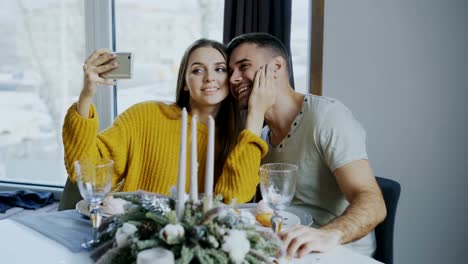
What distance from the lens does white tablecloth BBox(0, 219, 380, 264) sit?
1.19 metres

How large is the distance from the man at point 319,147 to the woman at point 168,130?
76 millimetres

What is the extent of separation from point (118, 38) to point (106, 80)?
55.4 inches

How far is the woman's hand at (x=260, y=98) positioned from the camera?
6.06 feet

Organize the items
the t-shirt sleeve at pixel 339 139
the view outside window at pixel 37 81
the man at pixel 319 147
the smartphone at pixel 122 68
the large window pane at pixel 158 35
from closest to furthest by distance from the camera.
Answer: the man at pixel 319 147 < the t-shirt sleeve at pixel 339 139 < the smartphone at pixel 122 68 < the large window pane at pixel 158 35 < the view outside window at pixel 37 81

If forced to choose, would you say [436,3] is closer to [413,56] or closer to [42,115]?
[413,56]

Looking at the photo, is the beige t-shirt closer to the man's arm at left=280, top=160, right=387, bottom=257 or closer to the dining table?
the man's arm at left=280, top=160, right=387, bottom=257

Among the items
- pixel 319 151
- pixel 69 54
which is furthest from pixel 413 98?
pixel 69 54

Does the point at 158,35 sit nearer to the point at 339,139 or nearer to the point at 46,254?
the point at 339,139

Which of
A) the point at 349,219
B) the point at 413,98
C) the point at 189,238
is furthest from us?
the point at 413,98

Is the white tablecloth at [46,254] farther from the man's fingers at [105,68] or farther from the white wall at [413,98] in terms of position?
the white wall at [413,98]

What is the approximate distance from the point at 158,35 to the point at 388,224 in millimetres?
1930

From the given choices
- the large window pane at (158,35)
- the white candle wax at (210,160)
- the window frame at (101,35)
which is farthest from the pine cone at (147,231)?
the window frame at (101,35)

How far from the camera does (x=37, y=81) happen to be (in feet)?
11.0

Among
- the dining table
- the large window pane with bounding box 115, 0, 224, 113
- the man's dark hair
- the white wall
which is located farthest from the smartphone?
the large window pane with bounding box 115, 0, 224, 113
